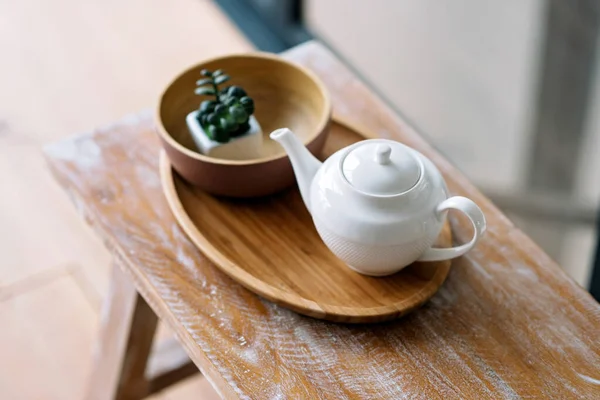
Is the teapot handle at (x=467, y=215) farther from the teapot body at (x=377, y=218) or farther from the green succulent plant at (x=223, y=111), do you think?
the green succulent plant at (x=223, y=111)

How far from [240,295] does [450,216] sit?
0.28 meters

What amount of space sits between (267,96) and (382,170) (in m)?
0.31

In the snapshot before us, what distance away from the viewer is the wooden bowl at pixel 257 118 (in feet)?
3.10

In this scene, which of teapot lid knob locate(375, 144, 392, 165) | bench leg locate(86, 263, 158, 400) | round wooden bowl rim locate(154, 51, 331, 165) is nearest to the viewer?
teapot lid knob locate(375, 144, 392, 165)

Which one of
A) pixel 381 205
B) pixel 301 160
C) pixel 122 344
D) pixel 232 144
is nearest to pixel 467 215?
pixel 381 205

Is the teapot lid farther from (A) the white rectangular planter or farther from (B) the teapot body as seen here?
(A) the white rectangular planter

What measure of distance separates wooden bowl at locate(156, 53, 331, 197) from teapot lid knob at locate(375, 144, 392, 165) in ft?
0.52

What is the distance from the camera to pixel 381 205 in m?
0.82

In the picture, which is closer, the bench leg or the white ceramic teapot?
the white ceramic teapot


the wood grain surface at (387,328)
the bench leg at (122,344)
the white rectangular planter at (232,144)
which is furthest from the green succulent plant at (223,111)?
the bench leg at (122,344)

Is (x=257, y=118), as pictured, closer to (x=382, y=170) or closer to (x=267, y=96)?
(x=267, y=96)

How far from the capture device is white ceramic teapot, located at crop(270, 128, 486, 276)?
0.82 m

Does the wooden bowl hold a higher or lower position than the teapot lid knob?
lower

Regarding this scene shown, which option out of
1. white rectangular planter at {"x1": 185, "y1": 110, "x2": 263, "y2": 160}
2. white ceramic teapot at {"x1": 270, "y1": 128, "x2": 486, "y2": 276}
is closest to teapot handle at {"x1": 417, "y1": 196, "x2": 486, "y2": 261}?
white ceramic teapot at {"x1": 270, "y1": 128, "x2": 486, "y2": 276}
